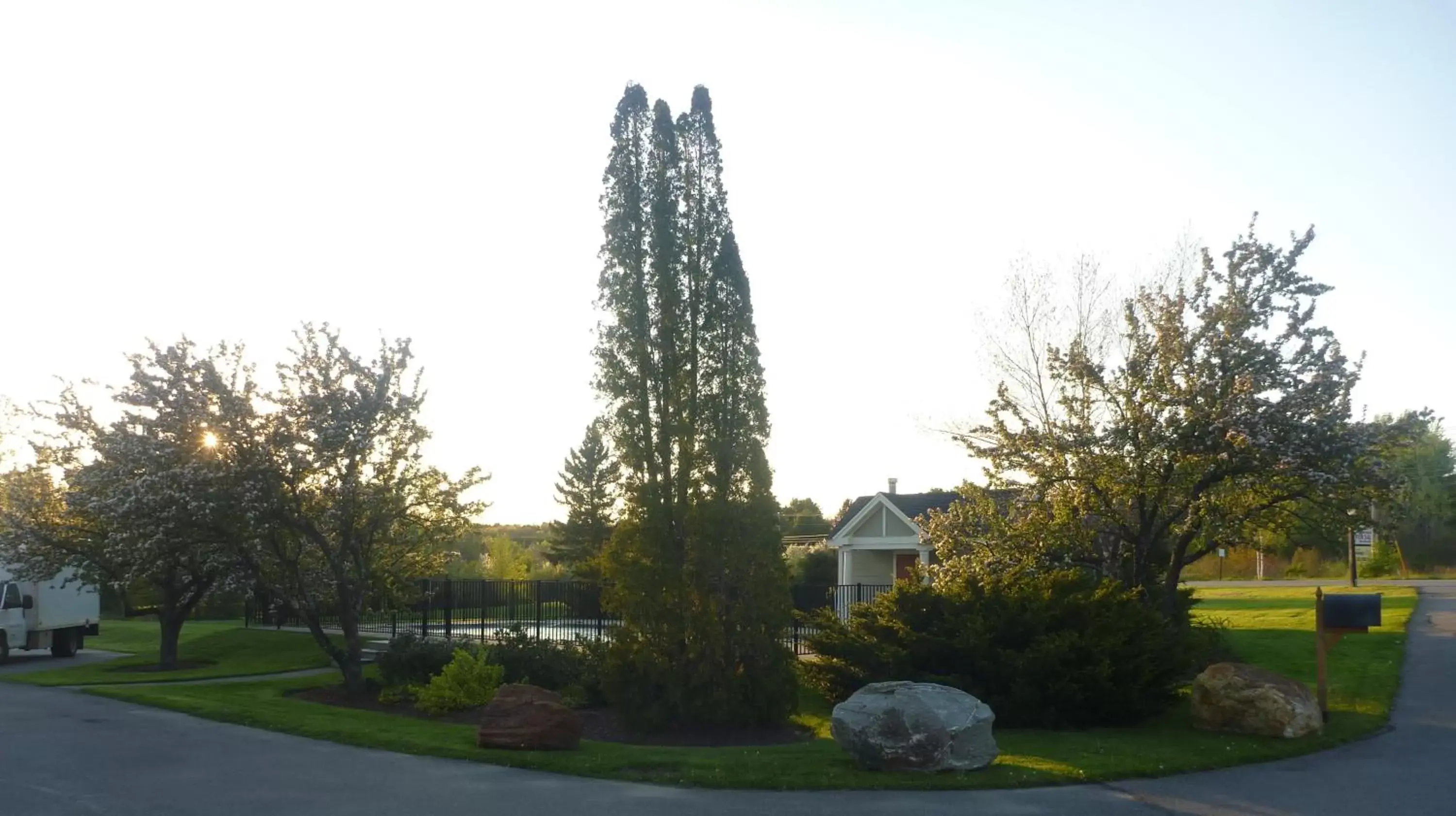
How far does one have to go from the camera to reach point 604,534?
49375 mm

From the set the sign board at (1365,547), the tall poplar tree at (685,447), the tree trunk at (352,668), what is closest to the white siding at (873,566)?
the sign board at (1365,547)

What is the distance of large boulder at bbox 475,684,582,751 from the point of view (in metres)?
13.4

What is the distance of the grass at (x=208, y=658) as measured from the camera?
79.8 ft

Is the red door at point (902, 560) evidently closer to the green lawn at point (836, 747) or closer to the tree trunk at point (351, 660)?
the green lawn at point (836, 747)

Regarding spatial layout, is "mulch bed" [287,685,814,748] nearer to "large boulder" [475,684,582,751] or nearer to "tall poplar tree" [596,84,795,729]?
"tall poplar tree" [596,84,795,729]

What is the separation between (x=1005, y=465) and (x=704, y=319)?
5401 millimetres

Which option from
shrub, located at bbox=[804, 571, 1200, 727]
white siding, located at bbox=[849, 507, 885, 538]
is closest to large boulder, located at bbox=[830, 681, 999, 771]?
shrub, located at bbox=[804, 571, 1200, 727]

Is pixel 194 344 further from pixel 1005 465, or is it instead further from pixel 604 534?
pixel 604 534

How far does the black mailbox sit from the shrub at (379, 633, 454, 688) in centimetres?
1315

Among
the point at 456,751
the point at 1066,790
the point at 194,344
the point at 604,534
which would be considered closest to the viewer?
the point at 1066,790

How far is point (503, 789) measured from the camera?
37.3 feet

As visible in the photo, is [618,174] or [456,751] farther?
[618,174]

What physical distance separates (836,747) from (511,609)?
16.0 meters

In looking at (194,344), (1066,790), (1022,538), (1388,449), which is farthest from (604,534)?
(1066,790)
